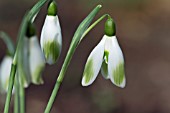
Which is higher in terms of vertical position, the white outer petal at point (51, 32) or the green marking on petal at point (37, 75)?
the white outer petal at point (51, 32)

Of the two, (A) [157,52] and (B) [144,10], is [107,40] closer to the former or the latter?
(A) [157,52]

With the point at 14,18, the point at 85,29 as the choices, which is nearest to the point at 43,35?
the point at 85,29

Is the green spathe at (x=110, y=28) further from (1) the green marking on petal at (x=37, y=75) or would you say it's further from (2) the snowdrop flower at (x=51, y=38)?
(1) the green marking on petal at (x=37, y=75)

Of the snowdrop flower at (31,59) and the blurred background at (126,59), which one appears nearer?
the snowdrop flower at (31,59)

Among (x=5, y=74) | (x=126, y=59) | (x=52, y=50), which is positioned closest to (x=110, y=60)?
(x=52, y=50)

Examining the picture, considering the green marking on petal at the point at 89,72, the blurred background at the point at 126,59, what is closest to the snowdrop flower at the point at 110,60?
the green marking on petal at the point at 89,72

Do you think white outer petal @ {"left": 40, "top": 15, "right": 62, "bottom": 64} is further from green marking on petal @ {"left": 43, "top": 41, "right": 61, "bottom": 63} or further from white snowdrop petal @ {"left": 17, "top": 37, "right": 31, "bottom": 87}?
white snowdrop petal @ {"left": 17, "top": 37, "right": 31, "bottom": 87}

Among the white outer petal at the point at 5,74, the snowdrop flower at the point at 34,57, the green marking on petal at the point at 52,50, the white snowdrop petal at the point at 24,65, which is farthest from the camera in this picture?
the white outer petal at the point at 5,74

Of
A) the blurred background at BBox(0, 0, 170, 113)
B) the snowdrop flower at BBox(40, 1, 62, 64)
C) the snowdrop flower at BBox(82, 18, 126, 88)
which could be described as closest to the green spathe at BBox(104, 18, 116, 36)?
the snowdrop flower at BBox(82, 18, 126, 88)
